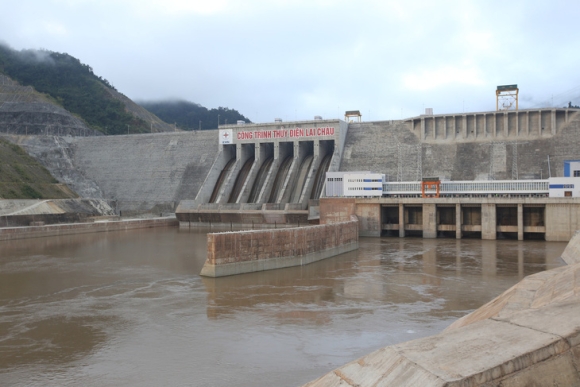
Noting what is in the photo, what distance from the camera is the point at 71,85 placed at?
102 meters

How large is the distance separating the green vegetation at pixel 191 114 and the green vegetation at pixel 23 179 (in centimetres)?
8717

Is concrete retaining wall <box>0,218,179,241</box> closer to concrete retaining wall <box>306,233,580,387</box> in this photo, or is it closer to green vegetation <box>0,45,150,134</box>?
concrete retaining wall <box>306,233,580,387</box>

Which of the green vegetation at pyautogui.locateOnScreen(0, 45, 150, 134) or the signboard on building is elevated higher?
the green vegetation at pyautogui.locateOnScreen(0, 45, 150, 134)

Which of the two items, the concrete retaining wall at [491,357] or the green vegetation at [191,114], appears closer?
the concrete retaining wall at [491,357]

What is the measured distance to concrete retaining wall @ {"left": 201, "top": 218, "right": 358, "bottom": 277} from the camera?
19.3 m

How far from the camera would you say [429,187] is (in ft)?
124

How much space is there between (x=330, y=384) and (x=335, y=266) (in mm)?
16910

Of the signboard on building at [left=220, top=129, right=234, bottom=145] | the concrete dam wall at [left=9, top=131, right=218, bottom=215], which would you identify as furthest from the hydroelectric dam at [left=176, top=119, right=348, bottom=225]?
the concrete dam wall at [left=9, top=131, right=218, bottom=215]

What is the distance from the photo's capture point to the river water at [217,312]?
32.2ft

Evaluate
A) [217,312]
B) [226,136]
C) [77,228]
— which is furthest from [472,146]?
[217,312]

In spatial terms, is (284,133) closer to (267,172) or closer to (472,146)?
(267,172)

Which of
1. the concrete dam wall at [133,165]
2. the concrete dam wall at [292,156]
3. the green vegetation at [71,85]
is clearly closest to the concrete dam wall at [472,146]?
the concrete dam wall at [292,156]

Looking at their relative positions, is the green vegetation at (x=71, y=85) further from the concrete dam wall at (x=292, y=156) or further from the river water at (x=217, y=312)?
the river water at (x=217, y=312)

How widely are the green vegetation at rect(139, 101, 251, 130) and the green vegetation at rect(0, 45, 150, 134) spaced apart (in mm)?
35878
